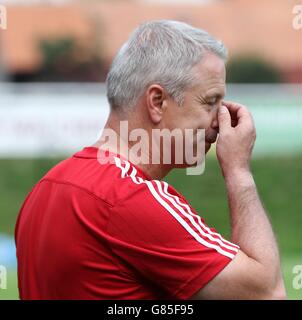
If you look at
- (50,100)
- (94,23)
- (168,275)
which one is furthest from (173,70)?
(94,23)

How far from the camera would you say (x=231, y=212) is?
2994 millimetres

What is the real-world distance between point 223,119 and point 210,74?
7.1 inches

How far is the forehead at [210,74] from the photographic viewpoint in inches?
121

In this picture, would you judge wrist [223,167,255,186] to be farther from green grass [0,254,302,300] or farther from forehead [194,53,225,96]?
green grass [0,254,302,300]

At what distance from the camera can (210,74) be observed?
3078mm


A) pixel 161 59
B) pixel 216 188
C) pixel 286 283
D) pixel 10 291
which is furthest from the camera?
pixel 216 188

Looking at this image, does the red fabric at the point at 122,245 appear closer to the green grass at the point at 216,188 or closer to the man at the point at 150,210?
the man at the point at 150,210

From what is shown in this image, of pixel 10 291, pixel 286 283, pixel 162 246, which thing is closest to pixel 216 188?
pixel 286 283

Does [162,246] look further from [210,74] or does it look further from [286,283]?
[286,283]

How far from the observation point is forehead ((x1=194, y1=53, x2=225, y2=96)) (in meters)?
3.07

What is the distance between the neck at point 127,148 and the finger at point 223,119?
0.25 meters

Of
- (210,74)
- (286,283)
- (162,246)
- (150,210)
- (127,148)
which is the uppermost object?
(210,74)

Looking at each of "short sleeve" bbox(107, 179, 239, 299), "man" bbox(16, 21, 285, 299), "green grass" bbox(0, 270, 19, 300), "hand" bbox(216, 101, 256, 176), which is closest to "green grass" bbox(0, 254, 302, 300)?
"green grass" bbox(0, 270, 19, 300)

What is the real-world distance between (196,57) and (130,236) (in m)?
0.69
